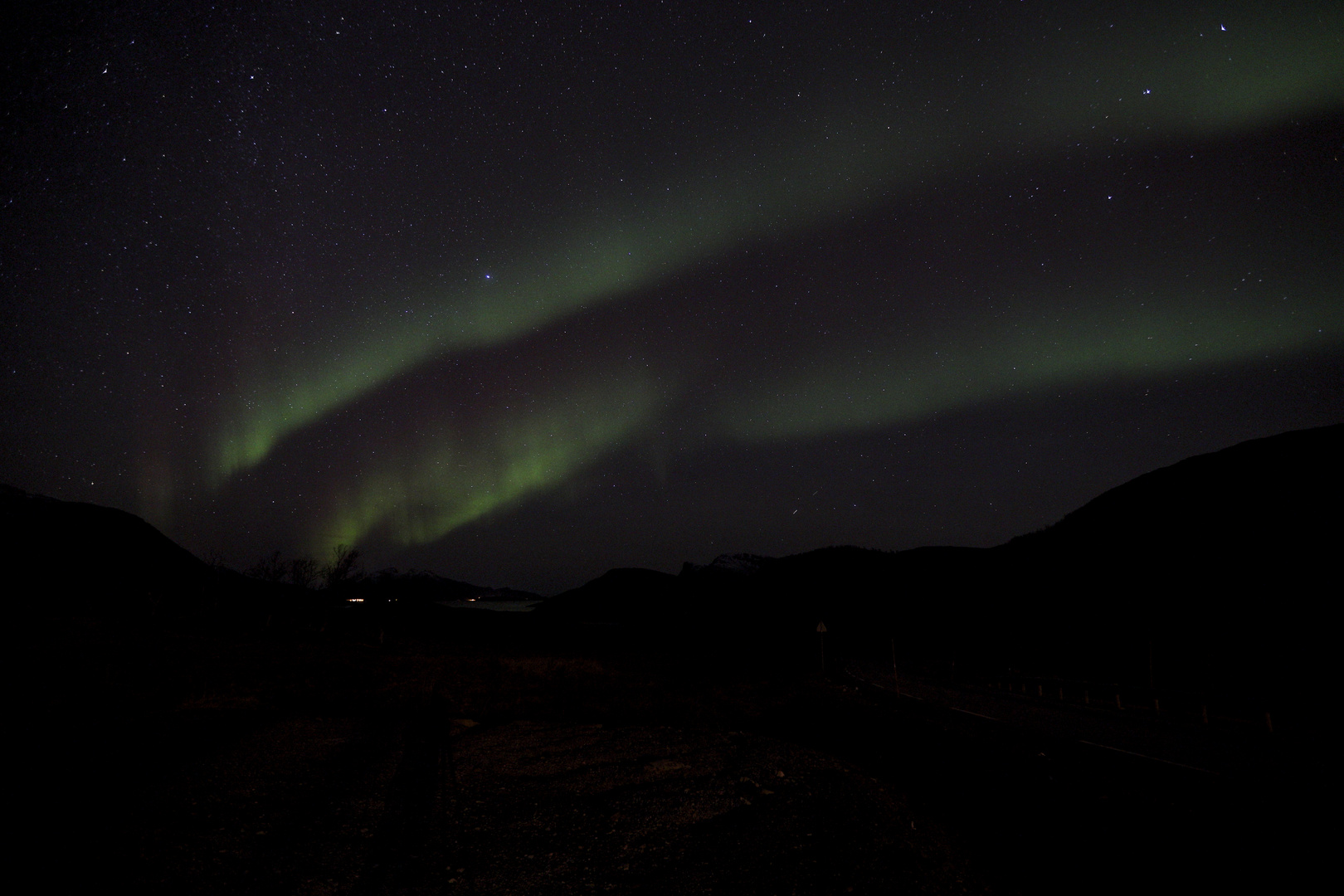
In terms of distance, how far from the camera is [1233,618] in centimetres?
4622

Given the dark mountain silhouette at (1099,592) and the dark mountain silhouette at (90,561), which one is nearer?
the dark mountain silhouette at (1099,592)

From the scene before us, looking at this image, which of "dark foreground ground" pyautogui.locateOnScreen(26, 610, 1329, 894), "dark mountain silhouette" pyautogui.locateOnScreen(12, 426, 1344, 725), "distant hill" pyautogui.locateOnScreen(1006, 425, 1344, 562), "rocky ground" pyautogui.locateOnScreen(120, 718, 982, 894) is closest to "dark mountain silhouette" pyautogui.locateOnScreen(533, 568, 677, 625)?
"dark mountain silhouette" pyautogui.locateOnScreen(12, 426, 1344, 725)

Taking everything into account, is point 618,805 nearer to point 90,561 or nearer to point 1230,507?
point 1230,507

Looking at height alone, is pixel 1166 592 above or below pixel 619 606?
above

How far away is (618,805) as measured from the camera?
29.0 feet

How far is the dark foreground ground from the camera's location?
248 inches

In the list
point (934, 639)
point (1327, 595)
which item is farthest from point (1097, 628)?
point (934, 639)

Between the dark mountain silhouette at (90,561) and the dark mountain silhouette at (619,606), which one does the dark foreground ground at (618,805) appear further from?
the dark mountain silhouette at (619,606)

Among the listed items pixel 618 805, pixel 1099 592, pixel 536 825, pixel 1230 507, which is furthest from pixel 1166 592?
pixel 536 825

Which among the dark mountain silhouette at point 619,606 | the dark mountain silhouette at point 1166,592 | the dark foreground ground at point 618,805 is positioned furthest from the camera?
the dark mountain silhouette at point 619,606

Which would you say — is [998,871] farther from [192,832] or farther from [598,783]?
[192,832]

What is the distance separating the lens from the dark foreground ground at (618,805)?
248 inches

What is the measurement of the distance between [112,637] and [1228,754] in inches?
1555

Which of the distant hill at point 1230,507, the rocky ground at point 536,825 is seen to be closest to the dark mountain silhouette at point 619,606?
the distant hill at point 1230,507
